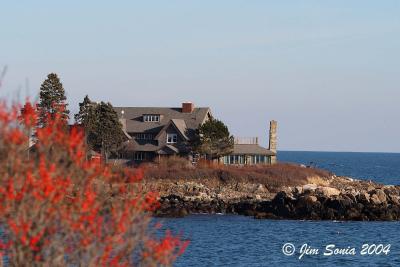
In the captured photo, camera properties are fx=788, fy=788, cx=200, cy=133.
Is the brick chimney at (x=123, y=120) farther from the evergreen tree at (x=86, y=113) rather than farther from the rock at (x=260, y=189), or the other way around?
the rock at (x=260, y=189)

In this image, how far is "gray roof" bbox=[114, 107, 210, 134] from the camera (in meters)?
85.1

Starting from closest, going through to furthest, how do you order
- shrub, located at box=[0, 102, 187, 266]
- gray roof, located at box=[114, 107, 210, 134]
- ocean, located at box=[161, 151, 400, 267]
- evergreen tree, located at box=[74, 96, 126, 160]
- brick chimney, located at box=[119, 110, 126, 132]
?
shrub, located at box=[0, 102, 187, 266]
ocean, located at box=[161, 151, 400, 267]
evergreen tree, located at box=[74, 96, 126, 160]
gray roof, located at box=[114, 107, 210, 134]
brick chimney, located at box=[119, 110, 126, 132]

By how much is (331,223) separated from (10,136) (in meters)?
45.2

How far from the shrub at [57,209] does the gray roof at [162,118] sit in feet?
223

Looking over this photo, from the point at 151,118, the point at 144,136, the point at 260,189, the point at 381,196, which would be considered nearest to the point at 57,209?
the point at 381,196

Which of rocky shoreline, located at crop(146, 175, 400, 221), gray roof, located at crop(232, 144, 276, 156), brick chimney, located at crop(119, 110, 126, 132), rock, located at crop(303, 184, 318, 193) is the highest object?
brick chimney, located at crop(119, 110, 126, 132)

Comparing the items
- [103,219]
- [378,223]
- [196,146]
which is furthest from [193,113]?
[103,219]

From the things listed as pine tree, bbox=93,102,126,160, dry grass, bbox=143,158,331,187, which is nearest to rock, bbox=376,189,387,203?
dry grass, bbox=143,158,331,187

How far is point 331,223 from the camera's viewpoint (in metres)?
56.6

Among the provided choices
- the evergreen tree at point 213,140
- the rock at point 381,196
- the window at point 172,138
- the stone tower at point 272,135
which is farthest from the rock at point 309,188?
the stone tower at point 272,135

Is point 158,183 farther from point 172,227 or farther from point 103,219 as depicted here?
point 103,219

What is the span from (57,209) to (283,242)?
1384 inches

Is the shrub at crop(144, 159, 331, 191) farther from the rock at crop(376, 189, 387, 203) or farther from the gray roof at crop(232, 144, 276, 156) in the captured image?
the rock at crop(376, 189, 387, 203)

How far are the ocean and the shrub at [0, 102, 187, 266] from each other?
79.2 ft
